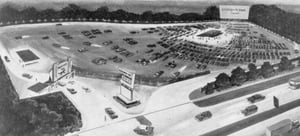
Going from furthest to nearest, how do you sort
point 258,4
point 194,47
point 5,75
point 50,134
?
point 258,4, point 194,47, point 5,75, point 50,134

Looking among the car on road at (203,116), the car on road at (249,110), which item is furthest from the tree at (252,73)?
the car on road at (203,116)

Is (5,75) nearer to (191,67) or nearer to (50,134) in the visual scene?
(50,134)

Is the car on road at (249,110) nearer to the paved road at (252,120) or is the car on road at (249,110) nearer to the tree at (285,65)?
the paved road at (252,120)

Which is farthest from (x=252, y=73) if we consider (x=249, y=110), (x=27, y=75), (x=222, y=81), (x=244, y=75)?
(x=27, y=75)

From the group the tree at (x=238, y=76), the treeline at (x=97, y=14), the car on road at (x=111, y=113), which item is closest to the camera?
the car on road at (x=111, y=113)

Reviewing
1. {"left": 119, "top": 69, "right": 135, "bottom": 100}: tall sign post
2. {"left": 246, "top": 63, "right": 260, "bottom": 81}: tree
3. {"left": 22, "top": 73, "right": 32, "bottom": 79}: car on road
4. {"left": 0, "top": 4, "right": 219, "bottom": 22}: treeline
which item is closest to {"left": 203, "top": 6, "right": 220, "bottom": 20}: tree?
{"left": 0, "top": 4, "right": 219, "bottom": 22}: treeline

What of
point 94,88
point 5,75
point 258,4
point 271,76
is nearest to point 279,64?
point 271,76

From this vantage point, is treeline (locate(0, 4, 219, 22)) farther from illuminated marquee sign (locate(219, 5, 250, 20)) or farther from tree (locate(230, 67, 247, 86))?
tree (locate(230, 67, 247, 86))
